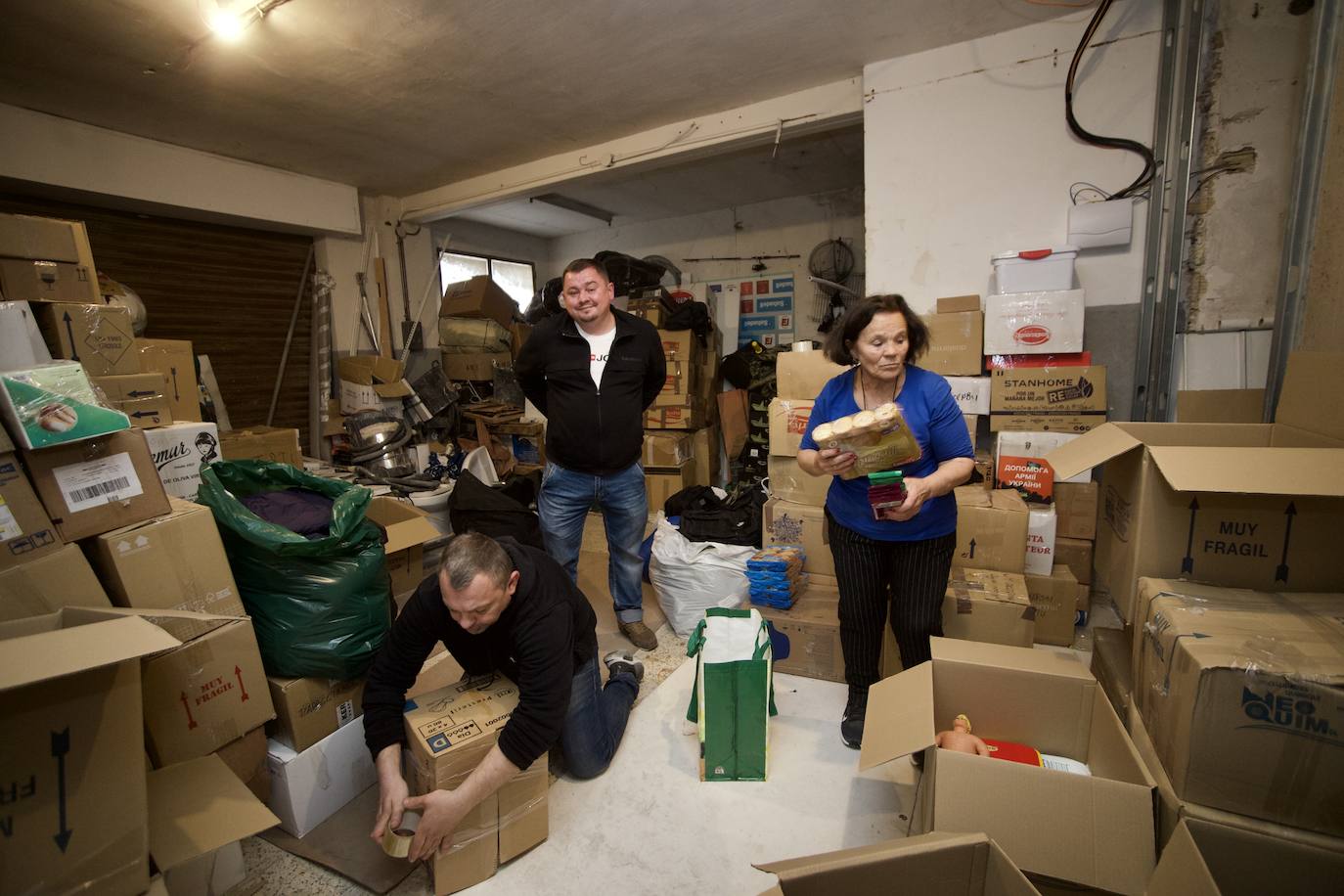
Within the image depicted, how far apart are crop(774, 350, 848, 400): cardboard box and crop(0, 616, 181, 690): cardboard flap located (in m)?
2.47

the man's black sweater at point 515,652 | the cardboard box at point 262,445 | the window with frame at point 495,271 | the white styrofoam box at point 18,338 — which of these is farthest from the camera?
the window with frame at point 495,271

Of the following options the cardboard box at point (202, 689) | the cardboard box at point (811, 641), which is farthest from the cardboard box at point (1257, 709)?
the cardboard box at point (202, 689)

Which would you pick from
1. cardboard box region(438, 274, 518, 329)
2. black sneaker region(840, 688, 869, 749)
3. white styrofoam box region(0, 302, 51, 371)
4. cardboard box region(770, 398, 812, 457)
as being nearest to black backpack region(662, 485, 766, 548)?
cardboard box region(770, 398, 812, 457)

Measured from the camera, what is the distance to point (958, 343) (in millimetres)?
2697

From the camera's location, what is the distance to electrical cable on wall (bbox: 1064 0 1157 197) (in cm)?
238

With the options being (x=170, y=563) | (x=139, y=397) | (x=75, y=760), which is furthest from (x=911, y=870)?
(x=139, y=397)

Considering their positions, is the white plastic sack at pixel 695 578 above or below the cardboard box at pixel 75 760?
below

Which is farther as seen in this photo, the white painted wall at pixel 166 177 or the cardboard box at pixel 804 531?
the white painted wall at pixel 166 177

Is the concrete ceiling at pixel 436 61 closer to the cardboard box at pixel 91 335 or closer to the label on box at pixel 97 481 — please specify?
the cardboard box at pixel 91 335

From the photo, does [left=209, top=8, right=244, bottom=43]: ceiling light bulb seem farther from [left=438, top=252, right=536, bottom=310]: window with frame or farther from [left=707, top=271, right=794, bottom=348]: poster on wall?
[left=707, top=271, right=794, bottom=348]: poster on wall

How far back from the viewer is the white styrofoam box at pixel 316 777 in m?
1.53

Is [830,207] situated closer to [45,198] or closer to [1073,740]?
[1073,740]

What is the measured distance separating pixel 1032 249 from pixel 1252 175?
2.51 feet

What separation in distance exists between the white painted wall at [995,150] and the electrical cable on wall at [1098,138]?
0.03 meters
